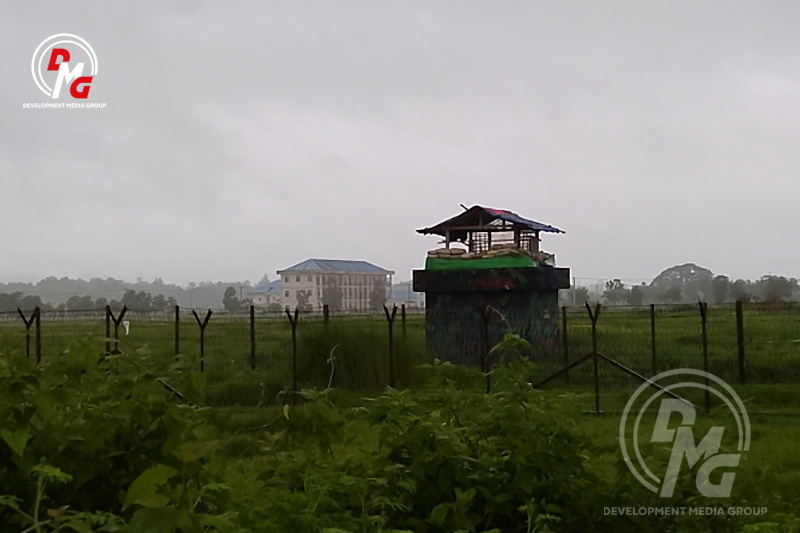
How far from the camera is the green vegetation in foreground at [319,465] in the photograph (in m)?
1.77

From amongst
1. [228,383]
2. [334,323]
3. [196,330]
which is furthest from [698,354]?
[196,330]

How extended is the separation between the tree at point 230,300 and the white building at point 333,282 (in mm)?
1078

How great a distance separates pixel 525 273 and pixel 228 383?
5954 mm

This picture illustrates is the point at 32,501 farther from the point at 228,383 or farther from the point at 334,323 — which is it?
the point at 334,323

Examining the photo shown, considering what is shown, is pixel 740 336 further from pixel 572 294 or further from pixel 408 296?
pixel 408 296

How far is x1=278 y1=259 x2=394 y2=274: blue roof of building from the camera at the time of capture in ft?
60.7

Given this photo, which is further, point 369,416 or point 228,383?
point 228,383

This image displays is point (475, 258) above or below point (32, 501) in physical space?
above

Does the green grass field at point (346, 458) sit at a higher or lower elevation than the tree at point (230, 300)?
lower

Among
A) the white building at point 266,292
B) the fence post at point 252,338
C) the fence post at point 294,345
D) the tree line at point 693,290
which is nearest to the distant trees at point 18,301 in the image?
the fence post at point 252,338

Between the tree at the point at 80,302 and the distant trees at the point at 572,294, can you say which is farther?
the distant trees at the point at 572,294

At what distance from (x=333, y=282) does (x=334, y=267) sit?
3.66 ft

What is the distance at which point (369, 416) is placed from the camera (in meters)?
2.61

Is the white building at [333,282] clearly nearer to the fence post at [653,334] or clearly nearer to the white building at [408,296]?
the white building at [408,296]
